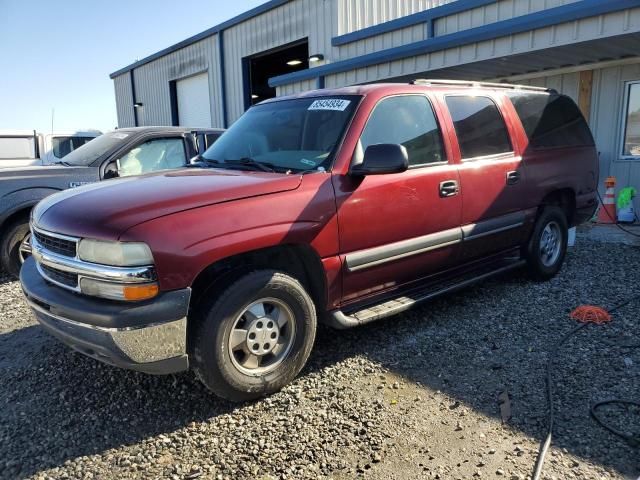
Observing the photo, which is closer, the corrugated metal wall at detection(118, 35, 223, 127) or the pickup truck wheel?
the pickup truck wheel

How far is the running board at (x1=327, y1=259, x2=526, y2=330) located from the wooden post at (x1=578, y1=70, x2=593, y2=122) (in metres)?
5.43

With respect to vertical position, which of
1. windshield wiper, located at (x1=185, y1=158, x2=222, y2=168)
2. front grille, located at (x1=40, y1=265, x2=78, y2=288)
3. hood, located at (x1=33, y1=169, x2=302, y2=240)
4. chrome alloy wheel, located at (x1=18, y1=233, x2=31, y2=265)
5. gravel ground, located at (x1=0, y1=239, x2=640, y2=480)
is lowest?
gravel ground, located at (x1=0, y1=239, x2=640, y2=480)

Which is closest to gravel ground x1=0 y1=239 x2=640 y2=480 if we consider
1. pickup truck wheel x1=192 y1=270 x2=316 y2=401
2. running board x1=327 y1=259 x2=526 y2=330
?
pickup truck wheel x1=192 y1=270 x2=316 y2=401

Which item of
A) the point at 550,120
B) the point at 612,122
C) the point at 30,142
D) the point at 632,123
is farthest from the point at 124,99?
the point at 550,120

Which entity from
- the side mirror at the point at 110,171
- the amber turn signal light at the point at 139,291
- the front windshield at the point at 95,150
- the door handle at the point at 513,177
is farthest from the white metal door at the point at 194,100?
the amber turn signal light at the point at 139,291

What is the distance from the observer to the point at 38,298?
299 cm

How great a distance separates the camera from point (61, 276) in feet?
9.70

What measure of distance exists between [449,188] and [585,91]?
20.0 feet

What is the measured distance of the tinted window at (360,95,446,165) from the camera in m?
3.69

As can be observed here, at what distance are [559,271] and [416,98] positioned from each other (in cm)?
291

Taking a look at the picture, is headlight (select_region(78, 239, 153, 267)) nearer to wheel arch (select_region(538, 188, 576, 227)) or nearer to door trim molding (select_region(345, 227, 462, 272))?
door trim molding (select_region(345, 227, 462, 272))

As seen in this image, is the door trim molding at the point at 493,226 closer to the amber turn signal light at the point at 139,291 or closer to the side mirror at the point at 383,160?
the side mirror at the point at 383,160

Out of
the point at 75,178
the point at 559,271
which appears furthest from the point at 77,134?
the point at 559,271

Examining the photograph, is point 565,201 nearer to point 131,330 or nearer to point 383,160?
point 383,160
